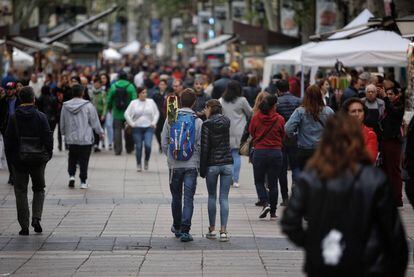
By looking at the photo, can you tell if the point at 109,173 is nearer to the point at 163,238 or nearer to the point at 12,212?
the point at 12,212

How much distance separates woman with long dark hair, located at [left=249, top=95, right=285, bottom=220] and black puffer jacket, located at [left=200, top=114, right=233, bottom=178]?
1.78m

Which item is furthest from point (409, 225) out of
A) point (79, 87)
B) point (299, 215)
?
point (299, 215)

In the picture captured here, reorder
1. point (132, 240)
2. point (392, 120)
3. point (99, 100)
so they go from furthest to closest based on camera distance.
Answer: point (99, 100) → point (392, 120) → point (132, 240)

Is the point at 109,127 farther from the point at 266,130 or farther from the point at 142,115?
the point at 266,130

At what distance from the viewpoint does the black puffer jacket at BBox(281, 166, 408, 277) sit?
5.85 meters

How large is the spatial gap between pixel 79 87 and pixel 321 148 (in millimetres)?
11843

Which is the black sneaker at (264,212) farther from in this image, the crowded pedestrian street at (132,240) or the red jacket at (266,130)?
the red jacket at (266,130)

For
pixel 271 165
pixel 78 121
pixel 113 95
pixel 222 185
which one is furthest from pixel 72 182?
pixel 113 95

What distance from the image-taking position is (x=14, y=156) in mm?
12578

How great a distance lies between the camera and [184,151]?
471 inches

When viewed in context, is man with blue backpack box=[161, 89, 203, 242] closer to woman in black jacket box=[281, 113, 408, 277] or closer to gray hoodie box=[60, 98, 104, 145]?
gray hoodie box=[60, 98, 104, 145]

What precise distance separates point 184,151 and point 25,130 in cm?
189

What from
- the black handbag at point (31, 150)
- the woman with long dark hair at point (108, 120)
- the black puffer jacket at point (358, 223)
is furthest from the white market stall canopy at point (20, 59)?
the black puffer jacket at point (358, 223)

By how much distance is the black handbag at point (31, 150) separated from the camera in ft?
40.9
